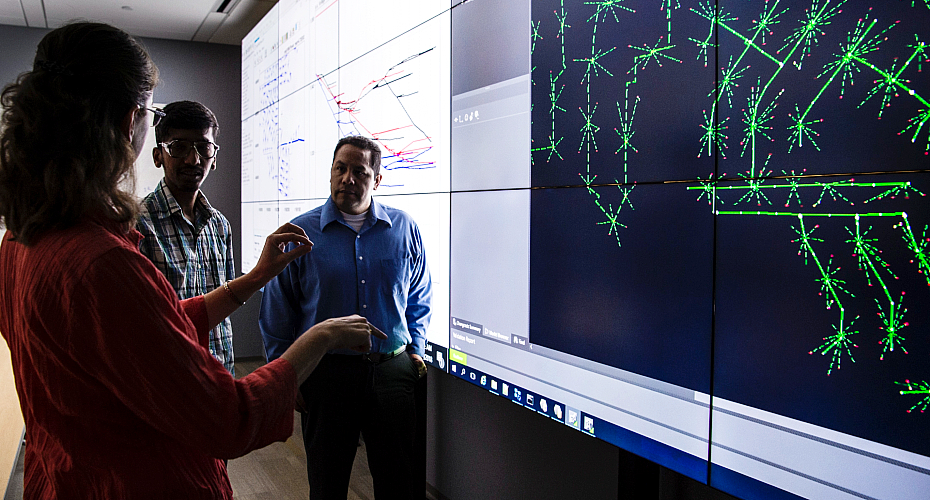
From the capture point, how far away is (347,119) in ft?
9.69

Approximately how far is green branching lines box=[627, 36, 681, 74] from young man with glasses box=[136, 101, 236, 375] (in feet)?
4.42

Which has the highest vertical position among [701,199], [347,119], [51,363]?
[347,119]

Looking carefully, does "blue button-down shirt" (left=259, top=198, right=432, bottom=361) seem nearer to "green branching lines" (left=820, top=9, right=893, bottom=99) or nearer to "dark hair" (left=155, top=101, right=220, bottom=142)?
"dark hair" (left=155, top=101, right=220, bottom=142)

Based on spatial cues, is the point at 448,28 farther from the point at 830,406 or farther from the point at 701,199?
the point at 830,406

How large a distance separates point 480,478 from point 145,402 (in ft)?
5.68

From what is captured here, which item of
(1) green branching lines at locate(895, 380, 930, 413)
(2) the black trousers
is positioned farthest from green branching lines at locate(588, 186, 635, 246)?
(2) the black trousers

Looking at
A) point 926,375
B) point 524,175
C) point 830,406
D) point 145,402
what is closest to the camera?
point 145,402

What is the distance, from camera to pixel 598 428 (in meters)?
1.48

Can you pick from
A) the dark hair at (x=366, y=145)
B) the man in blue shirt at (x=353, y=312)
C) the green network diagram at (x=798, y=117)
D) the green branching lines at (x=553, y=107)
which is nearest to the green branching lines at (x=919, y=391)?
the green network diagram at (x=798, y=117)

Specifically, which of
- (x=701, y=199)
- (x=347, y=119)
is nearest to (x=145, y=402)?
(x=701, y=199)

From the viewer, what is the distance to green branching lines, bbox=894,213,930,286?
35.1 inches

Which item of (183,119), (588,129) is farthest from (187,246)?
(588,129)

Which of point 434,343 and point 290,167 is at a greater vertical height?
point 290,167

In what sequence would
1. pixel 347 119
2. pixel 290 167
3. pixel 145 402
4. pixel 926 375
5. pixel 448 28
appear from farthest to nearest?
pixel 290 167
pixel 347 119
pixel 448 28
pixel 926 375
pixel 145 402
